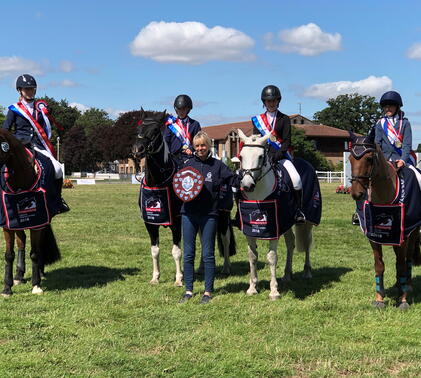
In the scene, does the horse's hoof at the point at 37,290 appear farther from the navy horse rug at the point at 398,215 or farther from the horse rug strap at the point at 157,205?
the navy horse rug at the point at 398,215

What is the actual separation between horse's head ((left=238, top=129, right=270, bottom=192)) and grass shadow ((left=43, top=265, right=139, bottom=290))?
3330mm

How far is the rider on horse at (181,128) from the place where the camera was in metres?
8.68

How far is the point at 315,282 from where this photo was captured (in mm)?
8594

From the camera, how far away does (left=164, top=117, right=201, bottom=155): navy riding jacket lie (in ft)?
28.7

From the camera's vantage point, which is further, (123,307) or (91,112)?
(91,112)

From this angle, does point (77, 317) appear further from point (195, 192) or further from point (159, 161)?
point (159, 161)

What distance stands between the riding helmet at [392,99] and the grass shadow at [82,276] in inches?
204

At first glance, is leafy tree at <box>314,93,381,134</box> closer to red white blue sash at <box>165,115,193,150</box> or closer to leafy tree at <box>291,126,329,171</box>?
leafy tree at <box>291,126,329,171</box>

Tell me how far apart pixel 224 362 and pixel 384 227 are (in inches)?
122

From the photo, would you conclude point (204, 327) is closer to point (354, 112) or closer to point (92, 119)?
point (354, 112)

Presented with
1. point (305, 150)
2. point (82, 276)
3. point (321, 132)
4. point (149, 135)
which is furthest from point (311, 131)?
point (149, 135)

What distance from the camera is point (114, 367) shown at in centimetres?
469

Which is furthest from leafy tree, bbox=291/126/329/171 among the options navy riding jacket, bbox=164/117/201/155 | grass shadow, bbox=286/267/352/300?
navy riding jacket, bbox=164/117/201/155

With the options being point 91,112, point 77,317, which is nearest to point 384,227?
point 77,317
